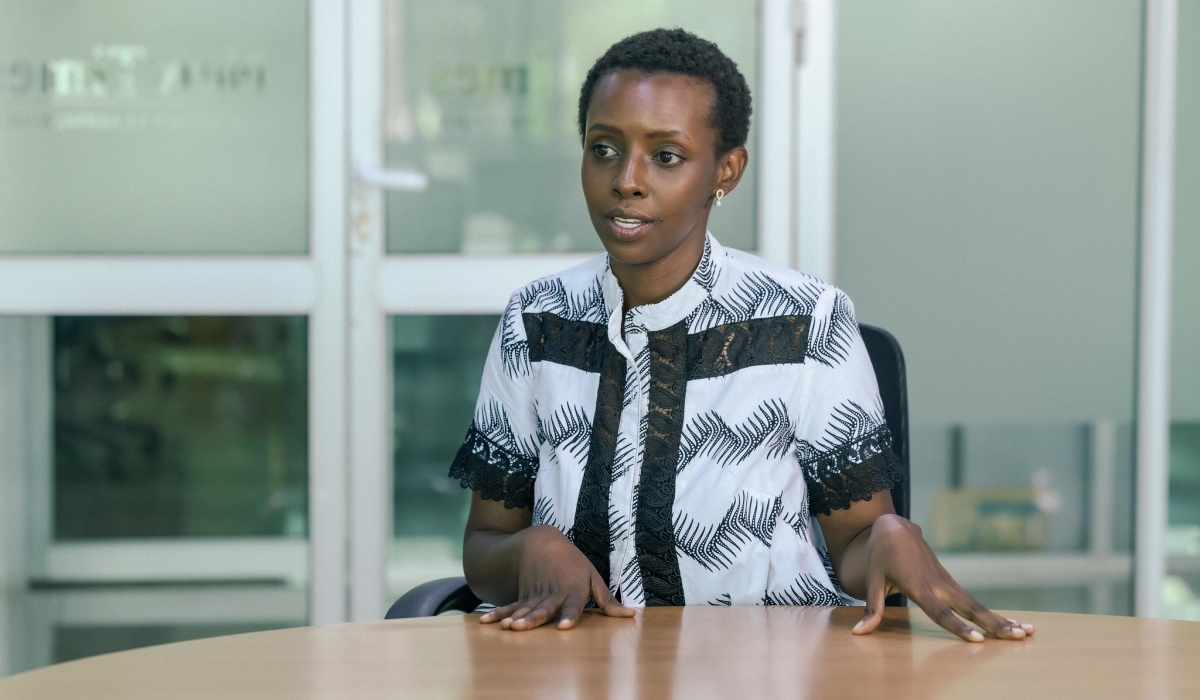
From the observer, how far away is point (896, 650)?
3.11 ft

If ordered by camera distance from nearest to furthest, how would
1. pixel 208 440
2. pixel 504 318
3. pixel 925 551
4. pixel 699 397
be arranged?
pixel 925 551, pixel 699 397, pixel 504 318, pixel 208 440

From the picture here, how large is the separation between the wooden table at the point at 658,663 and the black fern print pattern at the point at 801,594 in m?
0.27

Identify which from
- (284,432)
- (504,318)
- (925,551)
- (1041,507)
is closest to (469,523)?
(504,318)

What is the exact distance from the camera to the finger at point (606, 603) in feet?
3.49

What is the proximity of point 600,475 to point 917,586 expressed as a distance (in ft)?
1.46

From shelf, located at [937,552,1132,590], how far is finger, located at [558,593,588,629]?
70.8 inches

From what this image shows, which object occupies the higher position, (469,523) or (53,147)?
(53,147)

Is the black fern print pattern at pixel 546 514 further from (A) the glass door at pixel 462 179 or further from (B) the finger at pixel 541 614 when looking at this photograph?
(A) the glass door at pixel 462 179

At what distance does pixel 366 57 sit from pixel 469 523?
4.78ft

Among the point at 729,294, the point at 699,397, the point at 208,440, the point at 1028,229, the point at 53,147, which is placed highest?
the point at 53,147

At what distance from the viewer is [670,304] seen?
138cm

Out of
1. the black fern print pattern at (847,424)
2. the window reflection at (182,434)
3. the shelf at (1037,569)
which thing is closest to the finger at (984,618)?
the black fern print pattern at (847,424)

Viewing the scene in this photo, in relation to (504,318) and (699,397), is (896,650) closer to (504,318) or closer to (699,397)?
(699,397)

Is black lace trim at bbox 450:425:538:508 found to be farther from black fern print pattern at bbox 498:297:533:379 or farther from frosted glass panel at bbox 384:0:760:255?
frosted glass panel at bbox 384:0:760:255
